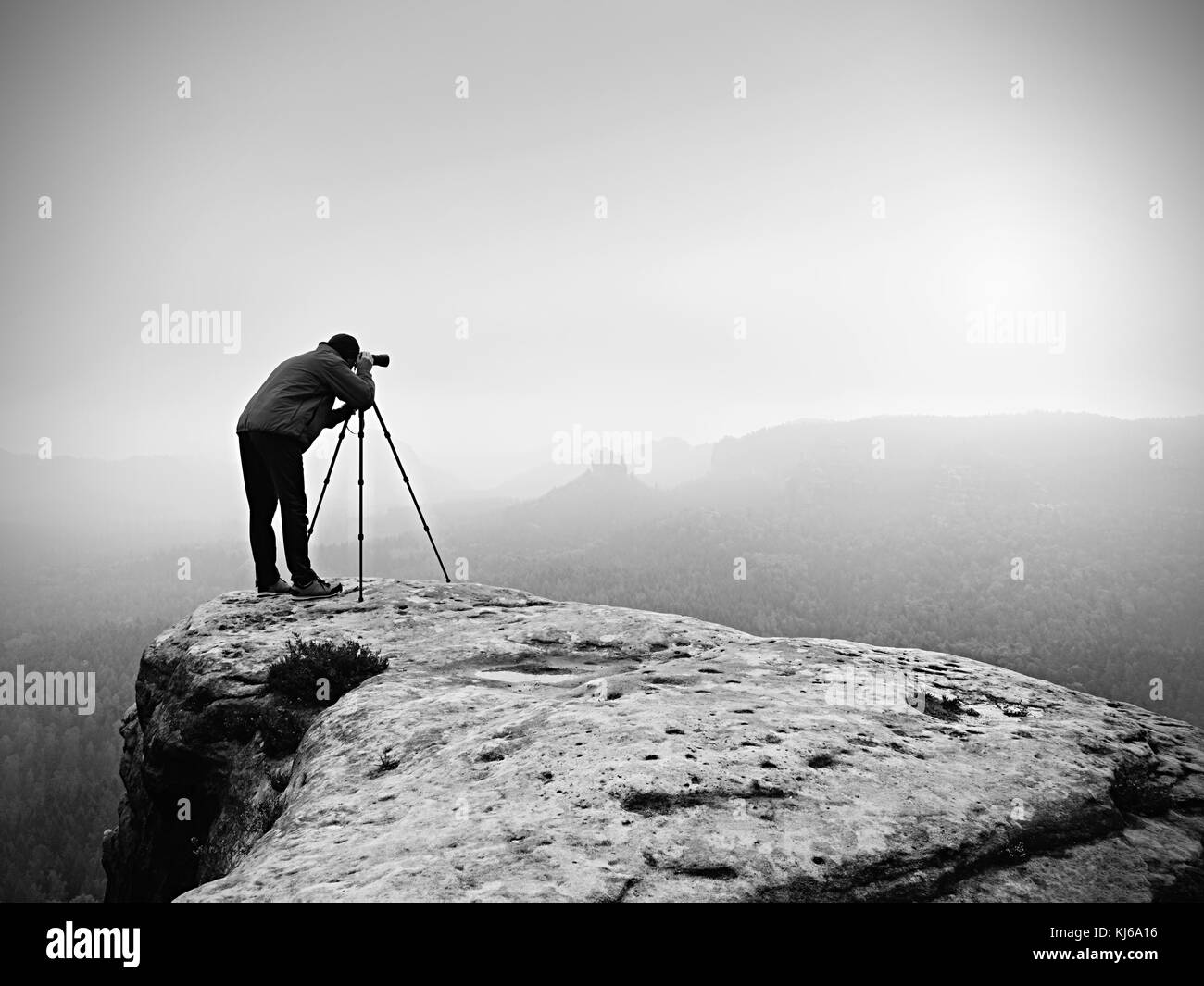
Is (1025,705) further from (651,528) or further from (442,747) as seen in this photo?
(651,528)

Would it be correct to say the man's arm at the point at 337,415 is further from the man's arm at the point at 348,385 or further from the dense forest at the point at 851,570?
the dense forest at the point at 851,570

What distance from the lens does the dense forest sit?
71.0 m

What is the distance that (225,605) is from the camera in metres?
10.9

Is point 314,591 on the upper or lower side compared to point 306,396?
lower

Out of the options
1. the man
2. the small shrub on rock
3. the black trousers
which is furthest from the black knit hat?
the small shrub on rock

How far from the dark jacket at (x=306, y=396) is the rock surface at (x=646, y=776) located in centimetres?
338

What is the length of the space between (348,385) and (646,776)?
8.75m

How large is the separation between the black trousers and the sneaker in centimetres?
13

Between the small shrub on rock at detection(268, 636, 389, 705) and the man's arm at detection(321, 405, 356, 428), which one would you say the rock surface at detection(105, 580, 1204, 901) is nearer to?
the small shrub on rock at detection(268, 636, 389, 705)

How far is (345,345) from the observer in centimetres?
1121

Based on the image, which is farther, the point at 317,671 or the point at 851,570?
the point at 851,570

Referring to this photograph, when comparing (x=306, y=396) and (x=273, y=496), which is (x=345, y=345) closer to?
(x=306, y=396)

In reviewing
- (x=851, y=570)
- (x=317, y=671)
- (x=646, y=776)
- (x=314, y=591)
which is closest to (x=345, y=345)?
(x=314, y=591)
